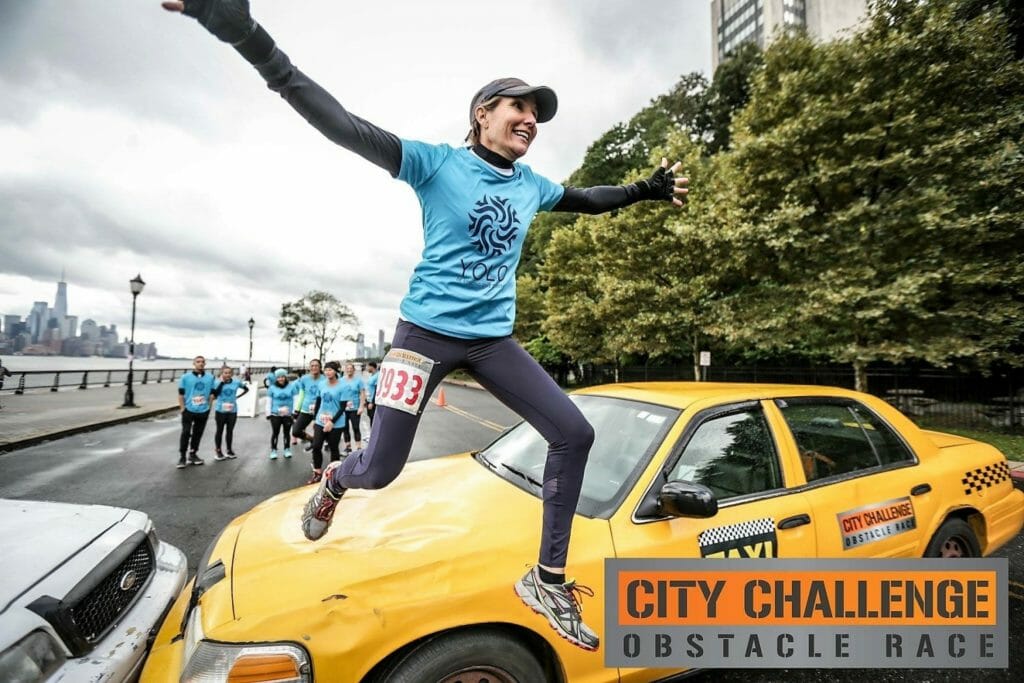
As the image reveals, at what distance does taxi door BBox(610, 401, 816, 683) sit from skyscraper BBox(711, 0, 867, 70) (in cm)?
5133

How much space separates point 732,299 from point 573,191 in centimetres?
1470

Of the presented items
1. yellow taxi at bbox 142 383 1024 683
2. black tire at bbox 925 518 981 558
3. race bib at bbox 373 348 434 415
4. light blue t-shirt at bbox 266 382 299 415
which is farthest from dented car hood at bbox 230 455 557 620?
light blue t-shirt at bbox 266 382 299 415

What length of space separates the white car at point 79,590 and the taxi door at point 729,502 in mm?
2037

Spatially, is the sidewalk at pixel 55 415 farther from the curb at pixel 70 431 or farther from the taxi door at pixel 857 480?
the taxi door at pixel 857 480

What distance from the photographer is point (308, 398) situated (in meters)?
8.87

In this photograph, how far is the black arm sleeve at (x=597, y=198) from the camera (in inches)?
96.6

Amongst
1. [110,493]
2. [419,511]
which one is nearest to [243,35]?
[419,511]

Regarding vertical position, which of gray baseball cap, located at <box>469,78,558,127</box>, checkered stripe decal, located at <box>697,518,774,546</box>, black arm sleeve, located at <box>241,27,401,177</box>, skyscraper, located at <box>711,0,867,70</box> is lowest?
checkered stripe decal, located at <box>697,518,774,546</box>

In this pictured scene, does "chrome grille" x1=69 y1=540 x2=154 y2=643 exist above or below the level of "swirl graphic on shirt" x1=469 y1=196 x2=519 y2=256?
below

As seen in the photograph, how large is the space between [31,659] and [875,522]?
3.82 m

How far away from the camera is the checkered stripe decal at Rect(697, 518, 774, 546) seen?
2236mm

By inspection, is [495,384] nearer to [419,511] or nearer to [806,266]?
[419,511]

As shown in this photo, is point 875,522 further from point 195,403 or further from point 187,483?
point 195,403

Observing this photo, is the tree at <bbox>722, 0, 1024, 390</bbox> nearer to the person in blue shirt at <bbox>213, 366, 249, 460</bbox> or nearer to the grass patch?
the grass patch
